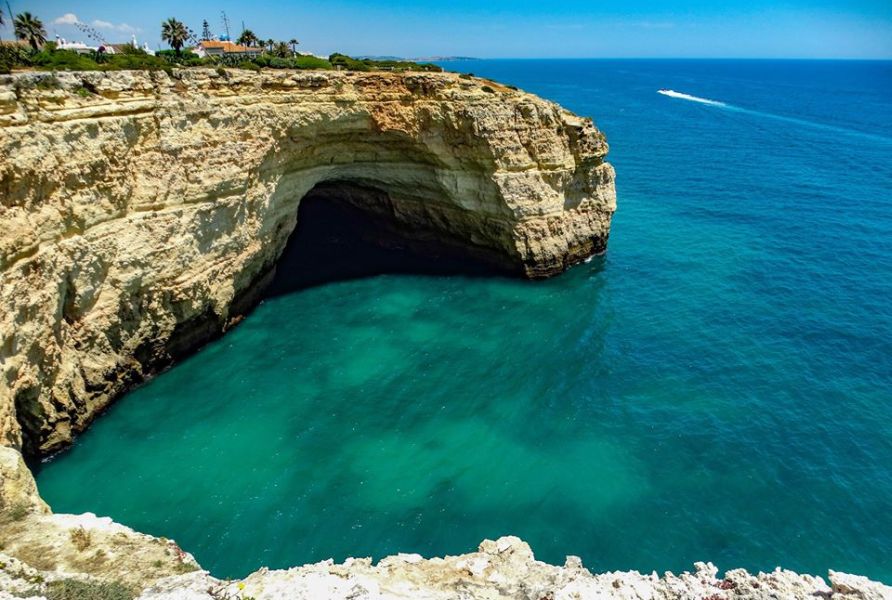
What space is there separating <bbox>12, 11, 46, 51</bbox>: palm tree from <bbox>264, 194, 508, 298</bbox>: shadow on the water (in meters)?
17.7

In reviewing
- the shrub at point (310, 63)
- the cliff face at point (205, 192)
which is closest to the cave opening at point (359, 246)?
the cliff face at point (205, 192)

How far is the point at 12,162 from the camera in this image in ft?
64.4

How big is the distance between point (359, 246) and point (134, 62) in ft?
64.3

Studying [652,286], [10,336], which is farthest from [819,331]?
[10,336]

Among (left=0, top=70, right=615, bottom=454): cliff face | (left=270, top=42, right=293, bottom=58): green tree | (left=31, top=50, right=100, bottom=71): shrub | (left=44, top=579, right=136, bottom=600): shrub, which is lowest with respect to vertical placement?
(left=44, top=579, right=136, bottom=600): shrub

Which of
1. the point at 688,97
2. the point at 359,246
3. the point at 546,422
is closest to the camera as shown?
the point at 546,422

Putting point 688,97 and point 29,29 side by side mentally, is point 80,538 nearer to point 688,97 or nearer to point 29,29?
point 29,29

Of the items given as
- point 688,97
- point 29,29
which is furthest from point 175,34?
point 688,97

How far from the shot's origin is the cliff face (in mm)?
20781

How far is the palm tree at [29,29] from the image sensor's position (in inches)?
1134

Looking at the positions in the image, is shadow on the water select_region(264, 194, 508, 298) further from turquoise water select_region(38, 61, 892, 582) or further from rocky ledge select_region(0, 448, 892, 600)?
rocky ledge select_region(0, 448, 892, 600)

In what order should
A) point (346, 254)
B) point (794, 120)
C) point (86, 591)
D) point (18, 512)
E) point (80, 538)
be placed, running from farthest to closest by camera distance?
1. point (794, 120)
2. point (346, 254)
3. point (18, 512)
4. point (80, 538)
5. point (86, 591)

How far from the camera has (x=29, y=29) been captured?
29.1 metres

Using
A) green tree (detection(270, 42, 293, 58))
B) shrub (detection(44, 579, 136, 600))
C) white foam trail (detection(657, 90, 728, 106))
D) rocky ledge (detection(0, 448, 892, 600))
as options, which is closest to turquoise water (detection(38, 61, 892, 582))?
rocky ledge (detection(0, 448, 892, 600))
